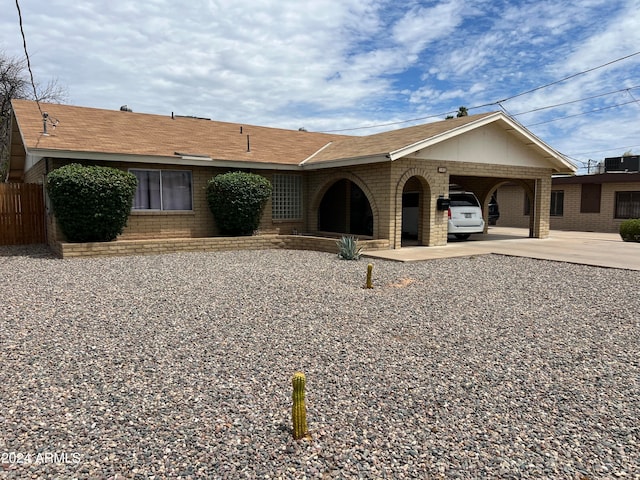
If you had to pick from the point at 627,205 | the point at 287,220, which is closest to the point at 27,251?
the point at 287,220

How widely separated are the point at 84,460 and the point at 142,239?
11.9m

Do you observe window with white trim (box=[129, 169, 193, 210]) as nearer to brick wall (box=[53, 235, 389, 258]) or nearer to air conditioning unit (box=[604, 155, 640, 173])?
brick wall (box=[53, 235, 389, 258])

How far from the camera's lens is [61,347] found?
4.94m

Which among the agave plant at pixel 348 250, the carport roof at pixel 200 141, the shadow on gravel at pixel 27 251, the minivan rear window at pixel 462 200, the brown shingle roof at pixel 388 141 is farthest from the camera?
the minivan rear window at pixel 462 200

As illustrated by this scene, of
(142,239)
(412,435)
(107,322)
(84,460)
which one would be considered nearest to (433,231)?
(142,239)

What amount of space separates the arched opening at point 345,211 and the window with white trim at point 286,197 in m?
1.09

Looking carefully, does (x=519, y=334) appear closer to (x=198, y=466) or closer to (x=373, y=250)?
(x=198, y=466)

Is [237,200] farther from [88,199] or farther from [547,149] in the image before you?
[547,149]

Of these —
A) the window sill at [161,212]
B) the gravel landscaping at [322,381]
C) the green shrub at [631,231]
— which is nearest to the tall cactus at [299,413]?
the gravel landscaping at [322,381]

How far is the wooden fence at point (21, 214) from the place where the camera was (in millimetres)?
14651

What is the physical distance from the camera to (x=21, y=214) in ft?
49.1

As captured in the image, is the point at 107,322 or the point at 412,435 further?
the point at 107,322

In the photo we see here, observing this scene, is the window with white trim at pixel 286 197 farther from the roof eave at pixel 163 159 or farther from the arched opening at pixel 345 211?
the arched opening at pixel 345 211

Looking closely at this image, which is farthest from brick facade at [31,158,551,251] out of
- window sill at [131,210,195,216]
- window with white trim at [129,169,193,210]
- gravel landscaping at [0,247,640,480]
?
gravel landscaping at [0,247,640,480]
